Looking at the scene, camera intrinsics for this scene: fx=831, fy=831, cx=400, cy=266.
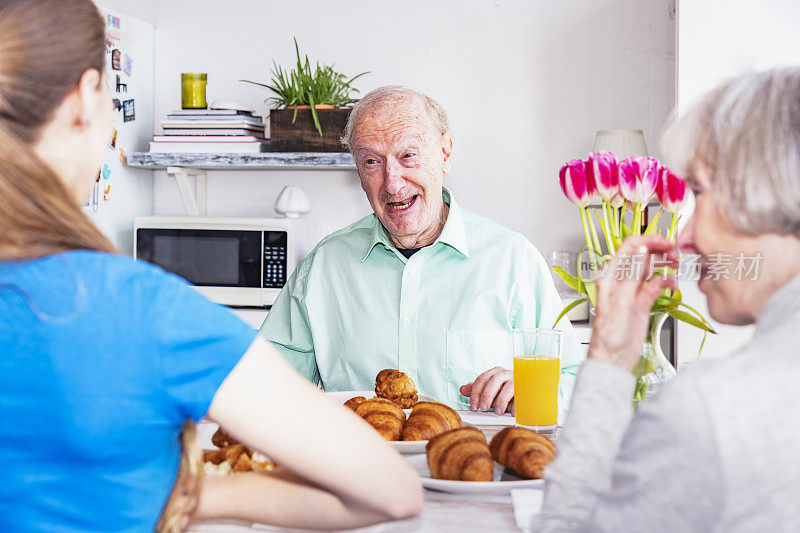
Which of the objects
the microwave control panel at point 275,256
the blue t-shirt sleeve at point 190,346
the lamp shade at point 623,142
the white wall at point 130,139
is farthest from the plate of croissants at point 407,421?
the white wall at point 130,139

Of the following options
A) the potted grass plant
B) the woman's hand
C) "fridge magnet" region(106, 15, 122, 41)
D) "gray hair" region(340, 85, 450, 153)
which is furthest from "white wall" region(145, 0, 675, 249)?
the woman's hand

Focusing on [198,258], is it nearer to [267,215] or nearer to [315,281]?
[267,215]

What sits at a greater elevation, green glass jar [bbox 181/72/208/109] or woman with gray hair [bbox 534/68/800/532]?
green glass jar [bbox 181/72/208/109]

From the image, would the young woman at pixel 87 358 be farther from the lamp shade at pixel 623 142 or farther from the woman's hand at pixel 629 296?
the lamp shade at pixel 623 142

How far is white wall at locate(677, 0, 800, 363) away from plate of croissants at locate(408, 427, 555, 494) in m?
1.62

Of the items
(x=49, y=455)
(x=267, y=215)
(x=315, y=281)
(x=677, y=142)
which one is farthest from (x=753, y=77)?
(x=267, y=215)

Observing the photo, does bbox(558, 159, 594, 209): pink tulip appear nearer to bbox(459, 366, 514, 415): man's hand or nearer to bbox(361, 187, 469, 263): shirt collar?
bbox(459, 366, 514, 415): man's hand

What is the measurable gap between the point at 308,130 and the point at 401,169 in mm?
1151

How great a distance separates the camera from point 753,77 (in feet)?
2.45

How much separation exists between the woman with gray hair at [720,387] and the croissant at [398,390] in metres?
0.61

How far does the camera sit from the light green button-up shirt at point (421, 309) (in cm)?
188

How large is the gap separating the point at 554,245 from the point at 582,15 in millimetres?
881

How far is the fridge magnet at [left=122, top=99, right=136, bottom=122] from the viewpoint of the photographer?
319 cm

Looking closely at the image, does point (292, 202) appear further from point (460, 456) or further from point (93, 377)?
point (93, 377)
